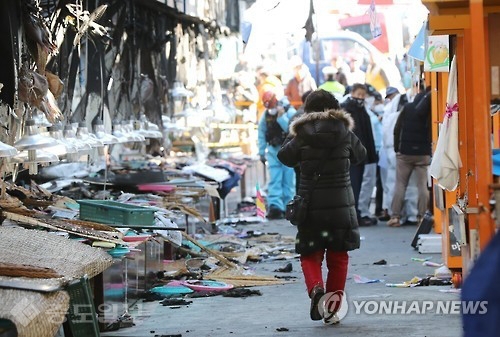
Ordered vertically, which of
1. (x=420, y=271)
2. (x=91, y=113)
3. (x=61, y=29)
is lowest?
(x=420, y=271)

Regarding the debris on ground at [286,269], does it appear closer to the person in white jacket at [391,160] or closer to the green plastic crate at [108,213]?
the green plastic crate at [108,213]

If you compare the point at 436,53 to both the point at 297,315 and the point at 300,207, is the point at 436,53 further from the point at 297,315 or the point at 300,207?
the point at 297,315

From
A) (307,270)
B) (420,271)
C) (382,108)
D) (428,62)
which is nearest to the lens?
(307,270)

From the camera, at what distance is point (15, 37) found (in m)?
10.1

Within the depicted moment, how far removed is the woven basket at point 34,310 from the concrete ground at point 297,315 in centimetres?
233

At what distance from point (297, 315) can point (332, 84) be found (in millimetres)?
13717

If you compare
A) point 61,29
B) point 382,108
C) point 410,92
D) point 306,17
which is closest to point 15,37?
point 61,29

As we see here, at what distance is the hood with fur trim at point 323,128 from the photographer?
984cm

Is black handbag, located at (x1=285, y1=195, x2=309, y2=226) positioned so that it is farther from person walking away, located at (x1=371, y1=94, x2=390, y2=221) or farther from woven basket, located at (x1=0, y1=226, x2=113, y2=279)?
person walking away, located at (x1=371, y1=94, x2=390, y2=221)

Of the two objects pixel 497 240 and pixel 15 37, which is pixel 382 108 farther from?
pixel 497 240

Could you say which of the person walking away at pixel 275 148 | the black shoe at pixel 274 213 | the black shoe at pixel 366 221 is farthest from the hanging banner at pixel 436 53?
the black shoe at pixel 274 213

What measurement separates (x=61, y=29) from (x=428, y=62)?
3.75m

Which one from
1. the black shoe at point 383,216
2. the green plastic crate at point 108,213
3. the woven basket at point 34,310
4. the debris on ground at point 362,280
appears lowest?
the debris on ground at point 362,280

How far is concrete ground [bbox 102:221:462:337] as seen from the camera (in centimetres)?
913
